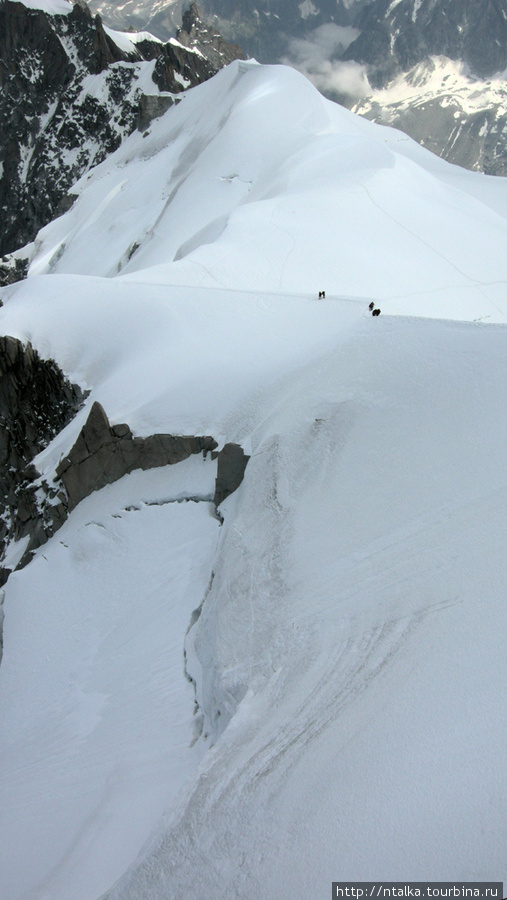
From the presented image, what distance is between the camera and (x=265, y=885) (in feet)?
16.9

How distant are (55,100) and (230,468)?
106 m

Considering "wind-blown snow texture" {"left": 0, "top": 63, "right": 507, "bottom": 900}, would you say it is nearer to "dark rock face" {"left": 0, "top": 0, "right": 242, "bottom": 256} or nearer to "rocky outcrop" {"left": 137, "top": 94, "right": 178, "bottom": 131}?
"rocky outcrop" {"left": 137, "top": 94, "right": 178, "bottom": 131}

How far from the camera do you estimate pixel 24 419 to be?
69.6 feet

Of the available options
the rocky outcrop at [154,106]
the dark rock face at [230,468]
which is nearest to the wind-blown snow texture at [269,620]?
the dark rock face at [230,468]

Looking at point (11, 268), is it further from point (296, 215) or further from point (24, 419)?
point (24, 419)

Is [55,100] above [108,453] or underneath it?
above

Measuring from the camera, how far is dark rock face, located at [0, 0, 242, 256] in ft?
286

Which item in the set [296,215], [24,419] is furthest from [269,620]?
[296,215]

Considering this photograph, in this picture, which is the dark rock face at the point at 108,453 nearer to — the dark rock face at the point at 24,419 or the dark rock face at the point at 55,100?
the dark rock face at the point at 24,419

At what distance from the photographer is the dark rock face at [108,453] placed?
13.2 meters

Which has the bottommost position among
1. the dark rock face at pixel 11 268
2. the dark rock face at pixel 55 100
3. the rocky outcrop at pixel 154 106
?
the dark rock face at pixel 11 268

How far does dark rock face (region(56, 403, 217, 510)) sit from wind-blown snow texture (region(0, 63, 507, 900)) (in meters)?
0.35

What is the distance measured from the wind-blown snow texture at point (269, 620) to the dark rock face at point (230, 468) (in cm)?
32

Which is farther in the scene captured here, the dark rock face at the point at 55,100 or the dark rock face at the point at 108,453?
the dark rock face at the point at 55,100
